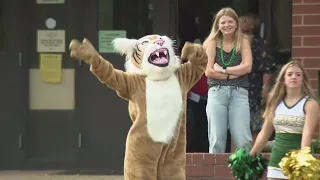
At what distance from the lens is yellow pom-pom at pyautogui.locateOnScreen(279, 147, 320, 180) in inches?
219

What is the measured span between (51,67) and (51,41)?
0.34 m

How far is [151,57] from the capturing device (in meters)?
5.82

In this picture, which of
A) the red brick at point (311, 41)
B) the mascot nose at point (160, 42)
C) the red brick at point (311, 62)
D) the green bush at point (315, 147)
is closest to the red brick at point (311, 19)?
the red brick at point (311, 41)

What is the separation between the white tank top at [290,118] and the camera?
5.93 m

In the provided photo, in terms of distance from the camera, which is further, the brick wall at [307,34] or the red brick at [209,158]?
the brick wall at [307,34]

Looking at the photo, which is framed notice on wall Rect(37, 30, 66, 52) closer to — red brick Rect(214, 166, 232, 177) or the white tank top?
red brick Rect(214, 166, 232, 177)

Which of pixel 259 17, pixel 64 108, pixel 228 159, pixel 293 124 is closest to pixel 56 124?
pixel 64 108

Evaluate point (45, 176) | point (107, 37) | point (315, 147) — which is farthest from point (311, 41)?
point (45, 176)

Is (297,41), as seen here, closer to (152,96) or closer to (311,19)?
(311,19)

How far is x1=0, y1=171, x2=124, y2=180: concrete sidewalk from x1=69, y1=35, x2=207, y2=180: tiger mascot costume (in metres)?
3.09

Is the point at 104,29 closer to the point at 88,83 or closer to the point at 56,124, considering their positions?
the point at 88,83

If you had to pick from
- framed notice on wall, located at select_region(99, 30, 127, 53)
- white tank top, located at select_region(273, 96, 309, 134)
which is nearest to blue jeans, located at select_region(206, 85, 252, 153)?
white tank top, located at select_region(273, 96, 309, 134)

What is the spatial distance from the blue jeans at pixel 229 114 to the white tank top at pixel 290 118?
112 centimetres

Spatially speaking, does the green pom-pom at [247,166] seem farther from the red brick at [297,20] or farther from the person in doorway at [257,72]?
the red brick at [297,20]
